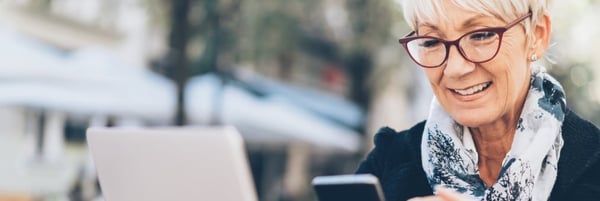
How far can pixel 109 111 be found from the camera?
21.4ft

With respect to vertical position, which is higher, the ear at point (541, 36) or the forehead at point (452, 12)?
the forehead at point (452, 12)

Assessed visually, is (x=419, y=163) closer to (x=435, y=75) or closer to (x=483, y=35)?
(x=435, y=75)

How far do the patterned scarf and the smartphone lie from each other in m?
0.44

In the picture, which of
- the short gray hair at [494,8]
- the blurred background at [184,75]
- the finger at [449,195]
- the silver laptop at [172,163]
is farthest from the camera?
the blurred background at [184,75]

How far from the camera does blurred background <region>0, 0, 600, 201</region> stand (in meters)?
6.39

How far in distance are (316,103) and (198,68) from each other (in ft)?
8.27

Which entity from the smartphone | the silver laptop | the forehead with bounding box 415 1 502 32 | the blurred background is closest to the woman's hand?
the smartphone

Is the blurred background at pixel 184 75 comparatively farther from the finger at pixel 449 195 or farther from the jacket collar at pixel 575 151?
the finger at pixel 449 195

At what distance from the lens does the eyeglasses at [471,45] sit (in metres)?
1.54

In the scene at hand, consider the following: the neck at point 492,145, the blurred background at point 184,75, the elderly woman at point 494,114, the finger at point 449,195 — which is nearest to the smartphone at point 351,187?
the finger at point 449,195

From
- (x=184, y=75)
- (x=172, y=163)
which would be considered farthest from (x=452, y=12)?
(x=184, y=75)

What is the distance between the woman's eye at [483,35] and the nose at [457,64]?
0.12 feet

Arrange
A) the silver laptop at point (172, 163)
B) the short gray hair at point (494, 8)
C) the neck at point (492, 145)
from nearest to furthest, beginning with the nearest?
the silver laptop at point (172, 163) → the short gray hair at point (494, 8) → the neck at point (492, 145)

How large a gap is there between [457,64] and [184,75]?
182 inches
